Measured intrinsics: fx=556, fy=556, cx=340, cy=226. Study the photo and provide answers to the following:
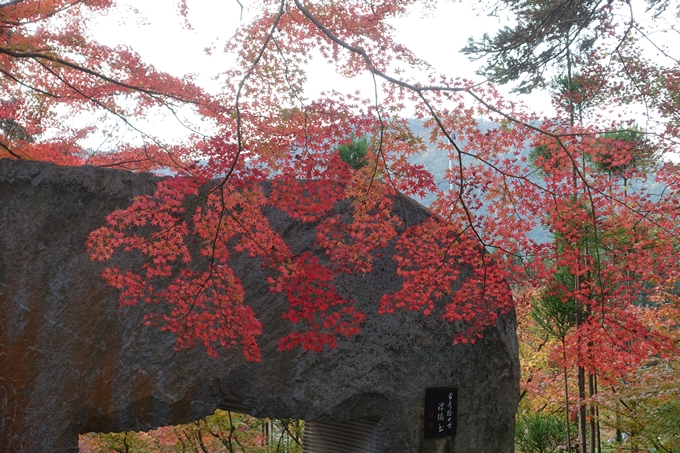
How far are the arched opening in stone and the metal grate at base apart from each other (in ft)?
7.75

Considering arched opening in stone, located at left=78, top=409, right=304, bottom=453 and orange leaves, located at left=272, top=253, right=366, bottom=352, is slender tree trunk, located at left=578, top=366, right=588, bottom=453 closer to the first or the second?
arched opening in stone, located at left=78, top=409, right=304, bottom=453

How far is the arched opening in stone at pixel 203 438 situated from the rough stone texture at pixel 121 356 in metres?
3.91

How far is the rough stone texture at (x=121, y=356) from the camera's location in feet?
16.8

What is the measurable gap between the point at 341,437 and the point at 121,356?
9.22 ft

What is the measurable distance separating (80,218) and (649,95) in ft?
22.4

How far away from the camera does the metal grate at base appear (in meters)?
6.21

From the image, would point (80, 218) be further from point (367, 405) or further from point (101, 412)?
point (367, 405)

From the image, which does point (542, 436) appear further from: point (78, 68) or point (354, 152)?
point (78, 68)

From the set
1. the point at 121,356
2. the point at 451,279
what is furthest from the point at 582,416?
the point at 121,356

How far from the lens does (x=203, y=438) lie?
35.8 feet

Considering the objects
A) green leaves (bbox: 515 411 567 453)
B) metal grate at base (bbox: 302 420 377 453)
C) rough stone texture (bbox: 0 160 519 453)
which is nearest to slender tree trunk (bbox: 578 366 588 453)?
green leaves (bbox: 515 411 567 453)

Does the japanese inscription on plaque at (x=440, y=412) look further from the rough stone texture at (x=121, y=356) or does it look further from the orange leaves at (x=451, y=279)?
the orange leaves at (x=451, y=279)

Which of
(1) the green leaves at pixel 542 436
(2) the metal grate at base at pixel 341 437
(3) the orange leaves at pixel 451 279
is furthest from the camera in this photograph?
(1) the green leaves at pixel 542 436

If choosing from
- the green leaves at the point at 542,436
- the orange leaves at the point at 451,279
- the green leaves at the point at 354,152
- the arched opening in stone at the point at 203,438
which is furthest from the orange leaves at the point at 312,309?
the green leaves at the point at 542,436
